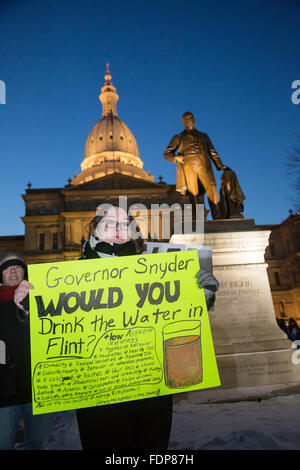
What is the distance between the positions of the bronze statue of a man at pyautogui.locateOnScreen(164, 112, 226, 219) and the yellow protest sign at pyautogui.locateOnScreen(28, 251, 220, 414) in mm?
4349

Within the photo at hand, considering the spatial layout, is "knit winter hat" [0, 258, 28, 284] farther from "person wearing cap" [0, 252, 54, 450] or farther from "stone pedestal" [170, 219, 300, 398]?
"stone pedestal" [170, 219, 300, 398]

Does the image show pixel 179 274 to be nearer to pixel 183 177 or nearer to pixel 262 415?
pixel 262 415

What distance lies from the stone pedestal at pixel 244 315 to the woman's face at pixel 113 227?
305 centimetres

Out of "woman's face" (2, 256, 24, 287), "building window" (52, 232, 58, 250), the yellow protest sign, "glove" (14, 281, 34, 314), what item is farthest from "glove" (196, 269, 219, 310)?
"building window" (52, 232, 58, 250)

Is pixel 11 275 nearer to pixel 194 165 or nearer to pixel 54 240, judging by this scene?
pixel 194 165

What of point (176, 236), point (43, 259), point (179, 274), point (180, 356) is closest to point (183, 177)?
point (176, 236)

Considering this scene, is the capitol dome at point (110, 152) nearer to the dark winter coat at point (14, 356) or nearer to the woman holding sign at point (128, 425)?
the dark winter coat at point (14, 356)

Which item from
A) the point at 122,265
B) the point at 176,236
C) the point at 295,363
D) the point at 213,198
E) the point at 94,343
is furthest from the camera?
the point at 213,198

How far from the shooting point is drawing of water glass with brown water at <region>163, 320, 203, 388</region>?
2598 millimetres

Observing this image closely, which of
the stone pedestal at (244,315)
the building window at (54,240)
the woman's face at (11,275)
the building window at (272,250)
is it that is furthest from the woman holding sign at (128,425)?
the building window at (272,250)

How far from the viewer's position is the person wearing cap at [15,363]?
2682mm

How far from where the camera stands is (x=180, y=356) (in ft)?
8.63

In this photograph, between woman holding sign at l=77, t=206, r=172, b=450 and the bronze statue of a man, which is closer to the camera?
woman holding sign at l=77, t=206, r=172, b=450
